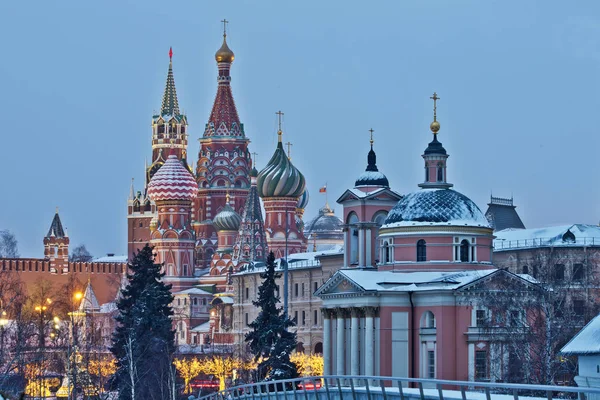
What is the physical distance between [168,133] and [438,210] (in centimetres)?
8769

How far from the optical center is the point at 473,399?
29969 mm

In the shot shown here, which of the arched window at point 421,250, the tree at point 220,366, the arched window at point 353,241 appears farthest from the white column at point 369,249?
the tree at point 220,366

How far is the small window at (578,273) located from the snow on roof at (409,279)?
688cm

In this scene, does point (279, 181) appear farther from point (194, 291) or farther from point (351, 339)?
point (351, 339)

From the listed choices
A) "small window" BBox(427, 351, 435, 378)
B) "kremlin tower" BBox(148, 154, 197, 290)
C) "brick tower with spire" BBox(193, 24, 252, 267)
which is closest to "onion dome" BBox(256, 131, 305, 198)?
"kremlin tower" BBox(148, 154, 197, 290)

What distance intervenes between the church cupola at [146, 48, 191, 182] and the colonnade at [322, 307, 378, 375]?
8388cm

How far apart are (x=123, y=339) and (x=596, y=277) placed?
2038 cm

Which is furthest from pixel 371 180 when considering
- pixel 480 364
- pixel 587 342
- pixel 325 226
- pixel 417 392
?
pixel 325 226

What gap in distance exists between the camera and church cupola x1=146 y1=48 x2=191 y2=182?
157 meters

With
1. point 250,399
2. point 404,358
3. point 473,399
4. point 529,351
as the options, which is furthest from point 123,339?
point 473,399

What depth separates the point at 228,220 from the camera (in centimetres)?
13612

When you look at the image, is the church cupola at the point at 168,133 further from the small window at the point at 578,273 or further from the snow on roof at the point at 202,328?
the small window at the point at 578,273

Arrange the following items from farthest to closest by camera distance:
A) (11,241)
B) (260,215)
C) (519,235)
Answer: (11,241) < (260,215) < (519,235)

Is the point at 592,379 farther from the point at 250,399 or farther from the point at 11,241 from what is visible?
the point at 11,241
